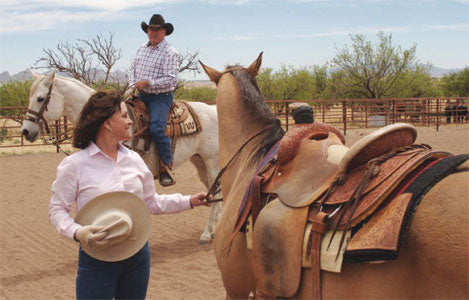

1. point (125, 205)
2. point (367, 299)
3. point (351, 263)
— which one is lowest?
point (367, 299)

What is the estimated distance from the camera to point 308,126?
8.06 feet

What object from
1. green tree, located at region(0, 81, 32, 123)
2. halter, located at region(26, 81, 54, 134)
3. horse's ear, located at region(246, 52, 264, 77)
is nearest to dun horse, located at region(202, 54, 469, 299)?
horse's ear, located at region(246, 52, 264, 77)

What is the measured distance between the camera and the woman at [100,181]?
229cm

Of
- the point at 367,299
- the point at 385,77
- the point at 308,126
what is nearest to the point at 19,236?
the point at 308,126

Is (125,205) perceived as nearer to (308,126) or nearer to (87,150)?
(87,150)

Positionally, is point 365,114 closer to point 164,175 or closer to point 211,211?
point 211,211

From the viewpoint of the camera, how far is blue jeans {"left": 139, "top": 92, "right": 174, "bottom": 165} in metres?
5.59

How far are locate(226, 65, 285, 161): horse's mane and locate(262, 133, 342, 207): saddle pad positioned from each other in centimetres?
42

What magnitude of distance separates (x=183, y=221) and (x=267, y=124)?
455cm

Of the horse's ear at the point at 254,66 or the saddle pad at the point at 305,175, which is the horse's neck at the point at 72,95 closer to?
the horse's ear at the point at 254,66

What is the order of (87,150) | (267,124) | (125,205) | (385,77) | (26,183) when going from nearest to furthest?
(125,205) < (87,150) < (267,124) < (26,183) < (385,77)

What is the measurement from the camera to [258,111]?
2.97 meters

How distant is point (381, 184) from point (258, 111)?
122 cm

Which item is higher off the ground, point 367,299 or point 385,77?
point 385,77
